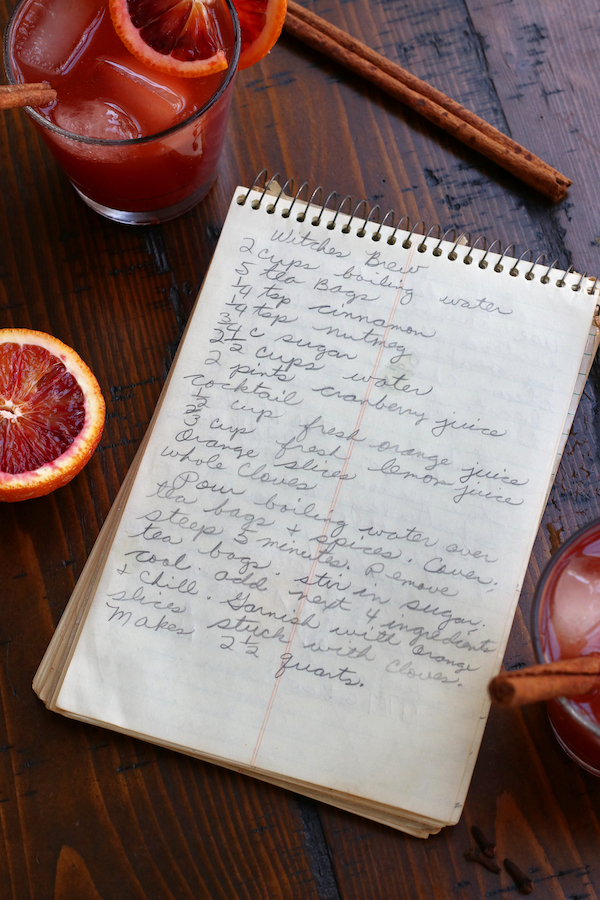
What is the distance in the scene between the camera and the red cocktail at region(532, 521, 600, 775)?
566 mm

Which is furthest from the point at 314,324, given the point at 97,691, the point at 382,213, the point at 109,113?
the point at 97,691

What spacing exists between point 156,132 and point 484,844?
703 millimetres

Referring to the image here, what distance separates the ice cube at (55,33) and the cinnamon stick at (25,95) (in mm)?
44

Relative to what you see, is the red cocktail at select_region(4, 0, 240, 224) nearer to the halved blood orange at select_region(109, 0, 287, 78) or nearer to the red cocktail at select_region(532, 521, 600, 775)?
the halved blood orange at select_region(109, 0, 287, 78)

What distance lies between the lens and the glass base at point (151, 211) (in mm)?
710

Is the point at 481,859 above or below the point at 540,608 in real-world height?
below

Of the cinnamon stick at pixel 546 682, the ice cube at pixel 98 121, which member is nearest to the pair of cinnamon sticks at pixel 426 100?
the ice cube at pixel 98 121

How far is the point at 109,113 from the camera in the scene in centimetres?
62

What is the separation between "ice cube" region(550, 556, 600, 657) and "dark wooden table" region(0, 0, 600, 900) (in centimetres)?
8

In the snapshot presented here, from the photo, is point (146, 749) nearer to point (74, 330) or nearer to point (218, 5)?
point (74, 330)

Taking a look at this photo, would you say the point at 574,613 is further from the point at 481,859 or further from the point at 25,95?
the point at 25,95

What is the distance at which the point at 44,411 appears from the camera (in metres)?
0.66

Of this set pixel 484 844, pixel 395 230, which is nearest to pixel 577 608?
pixel 484 844

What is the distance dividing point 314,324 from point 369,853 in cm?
50
